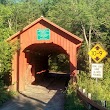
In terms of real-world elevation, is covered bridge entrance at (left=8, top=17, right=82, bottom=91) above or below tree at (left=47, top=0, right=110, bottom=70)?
below

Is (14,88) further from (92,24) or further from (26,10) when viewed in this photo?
(26,10)

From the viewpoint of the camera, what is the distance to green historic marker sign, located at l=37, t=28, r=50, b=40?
18033 mm

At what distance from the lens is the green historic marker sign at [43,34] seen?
710 inches

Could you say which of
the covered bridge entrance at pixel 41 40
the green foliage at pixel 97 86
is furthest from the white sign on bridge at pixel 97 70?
the covered bridge entrance at pixel 41 40

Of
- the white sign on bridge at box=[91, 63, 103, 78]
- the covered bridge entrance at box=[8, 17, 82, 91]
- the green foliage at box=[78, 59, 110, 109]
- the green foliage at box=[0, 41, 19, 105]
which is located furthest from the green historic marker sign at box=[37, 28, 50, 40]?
the white sign on bridge at box=[91, 63, 103, 78]

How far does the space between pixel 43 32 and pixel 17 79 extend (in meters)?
3.35

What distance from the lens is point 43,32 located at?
18188mm

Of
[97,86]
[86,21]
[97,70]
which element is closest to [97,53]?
[97,70]

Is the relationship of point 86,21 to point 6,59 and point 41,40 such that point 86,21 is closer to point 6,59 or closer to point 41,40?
point 41,40

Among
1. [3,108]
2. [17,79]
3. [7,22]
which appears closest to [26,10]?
[7,22]

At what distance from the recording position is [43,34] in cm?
1816

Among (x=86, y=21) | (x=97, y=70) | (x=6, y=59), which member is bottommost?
(x=97, y=70)

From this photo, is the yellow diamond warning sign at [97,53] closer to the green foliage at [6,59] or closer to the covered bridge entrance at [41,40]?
the covered bridge entrance at [41,40]

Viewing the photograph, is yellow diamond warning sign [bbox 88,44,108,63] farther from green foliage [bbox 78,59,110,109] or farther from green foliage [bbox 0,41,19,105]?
green foliage [bbox 0,41,19,105]
